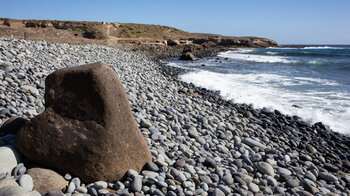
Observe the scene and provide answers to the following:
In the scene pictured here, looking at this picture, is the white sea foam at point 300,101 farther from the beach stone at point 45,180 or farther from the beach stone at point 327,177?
the beach stone at point 45,180

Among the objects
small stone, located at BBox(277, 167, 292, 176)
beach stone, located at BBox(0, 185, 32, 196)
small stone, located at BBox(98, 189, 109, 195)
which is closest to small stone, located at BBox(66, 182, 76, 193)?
small stone, located at BBox(98, 189, 109, 195)

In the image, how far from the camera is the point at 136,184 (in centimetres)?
258

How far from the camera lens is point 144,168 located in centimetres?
299

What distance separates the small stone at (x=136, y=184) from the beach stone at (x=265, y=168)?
1967 millimetres

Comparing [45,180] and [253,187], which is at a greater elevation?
[45,180]

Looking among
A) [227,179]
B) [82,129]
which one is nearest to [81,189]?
[82,129]

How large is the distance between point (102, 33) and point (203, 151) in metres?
25.9

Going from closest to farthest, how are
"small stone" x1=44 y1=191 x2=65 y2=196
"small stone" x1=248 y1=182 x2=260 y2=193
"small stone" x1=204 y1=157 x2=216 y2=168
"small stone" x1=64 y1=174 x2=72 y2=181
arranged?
"small stone" x1=44 y1=191 x2=65 y2=196 < "small stone" x1=64 y1=174 x2=72 y2=181 < "small stone" x1=248 y1=182 x2=260 y2=193 < "small stone" x1=204 y1=157 x2=216 y2=168

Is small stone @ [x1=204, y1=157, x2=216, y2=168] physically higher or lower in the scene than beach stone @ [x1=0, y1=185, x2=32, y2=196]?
lower

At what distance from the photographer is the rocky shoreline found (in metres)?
2.57

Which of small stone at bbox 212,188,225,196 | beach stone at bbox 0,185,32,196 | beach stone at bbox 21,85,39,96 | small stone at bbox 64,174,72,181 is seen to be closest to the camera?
beach stone at bbox 0,185,32,196

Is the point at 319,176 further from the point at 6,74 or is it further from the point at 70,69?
the point at 6,74

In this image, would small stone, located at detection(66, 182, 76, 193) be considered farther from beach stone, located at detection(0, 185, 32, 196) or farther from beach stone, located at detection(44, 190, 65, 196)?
beach stone, located at detection(0, 185, 32, 196)

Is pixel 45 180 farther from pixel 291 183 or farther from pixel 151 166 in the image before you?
pixel 291 183
